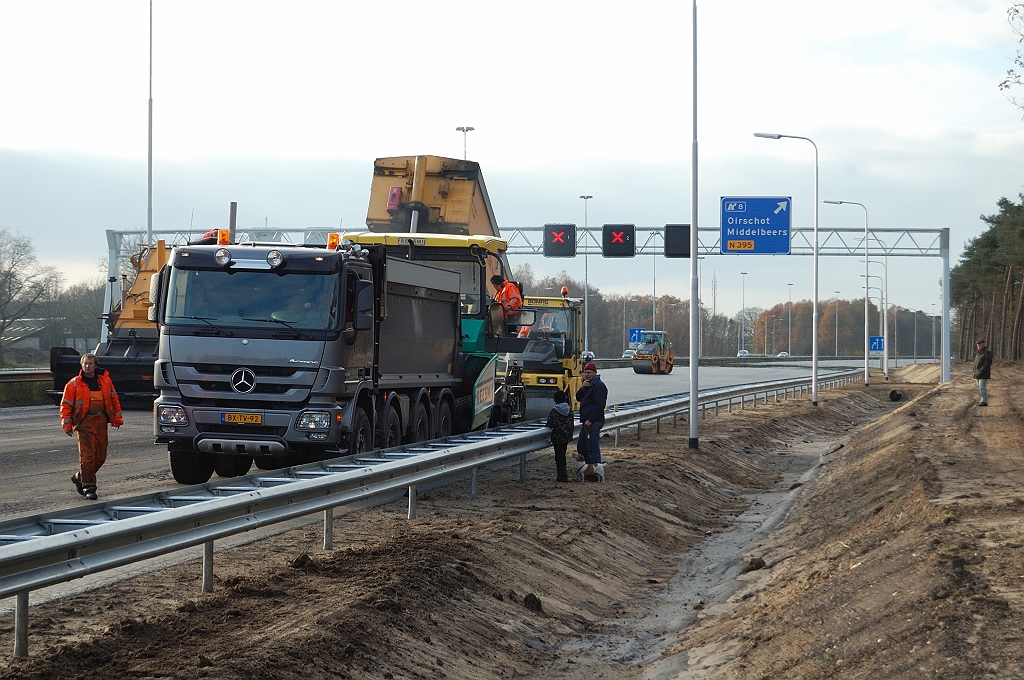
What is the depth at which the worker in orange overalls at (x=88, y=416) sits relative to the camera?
1284 cm

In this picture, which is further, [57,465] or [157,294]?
[57,465]

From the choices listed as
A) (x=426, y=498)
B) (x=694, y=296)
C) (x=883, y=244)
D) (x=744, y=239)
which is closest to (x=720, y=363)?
(x=883, y=244)

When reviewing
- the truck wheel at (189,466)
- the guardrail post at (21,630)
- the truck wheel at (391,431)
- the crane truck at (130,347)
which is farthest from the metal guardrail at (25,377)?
the guardrail post at (21,630)

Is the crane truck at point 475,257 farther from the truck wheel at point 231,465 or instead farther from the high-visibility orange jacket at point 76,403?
the high-visibility orange jacket at point 76,403

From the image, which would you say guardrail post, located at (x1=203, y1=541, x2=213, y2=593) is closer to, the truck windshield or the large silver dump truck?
the large silver dump truck

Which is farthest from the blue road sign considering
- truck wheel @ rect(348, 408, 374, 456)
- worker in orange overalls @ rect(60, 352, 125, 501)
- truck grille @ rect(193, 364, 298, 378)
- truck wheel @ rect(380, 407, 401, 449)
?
worker in orange overalls @ rect(60, 352, 125, 501)

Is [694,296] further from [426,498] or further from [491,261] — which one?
[426,498]

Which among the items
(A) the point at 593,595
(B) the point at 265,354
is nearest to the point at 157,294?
(B) the point at 265,354

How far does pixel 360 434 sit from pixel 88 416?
3.26 meters

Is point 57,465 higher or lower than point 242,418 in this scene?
lower

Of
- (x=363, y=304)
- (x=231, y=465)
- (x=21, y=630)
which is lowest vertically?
(x=231, y=465)

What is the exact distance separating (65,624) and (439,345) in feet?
35.1

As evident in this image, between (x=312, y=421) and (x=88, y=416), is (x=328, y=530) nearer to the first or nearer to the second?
(x=312, y=421)

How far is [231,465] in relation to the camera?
1527 centimetres
